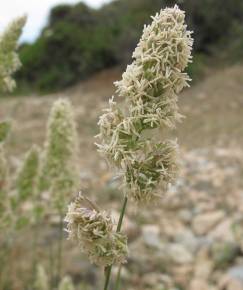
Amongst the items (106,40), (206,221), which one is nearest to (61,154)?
(206,221)

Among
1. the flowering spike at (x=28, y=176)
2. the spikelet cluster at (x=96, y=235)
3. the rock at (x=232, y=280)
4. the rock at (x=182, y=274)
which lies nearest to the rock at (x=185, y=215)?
the rock at (x=182, y=274)

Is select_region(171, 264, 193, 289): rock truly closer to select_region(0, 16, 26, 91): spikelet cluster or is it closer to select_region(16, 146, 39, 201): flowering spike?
select_region(16, 146, 39, 201): flowering spike

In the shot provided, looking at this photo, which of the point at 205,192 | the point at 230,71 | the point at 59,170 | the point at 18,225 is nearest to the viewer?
the point at 59,170

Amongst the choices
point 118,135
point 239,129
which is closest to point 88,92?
point 239,129

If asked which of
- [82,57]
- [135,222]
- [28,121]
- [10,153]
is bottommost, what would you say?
[135,222]

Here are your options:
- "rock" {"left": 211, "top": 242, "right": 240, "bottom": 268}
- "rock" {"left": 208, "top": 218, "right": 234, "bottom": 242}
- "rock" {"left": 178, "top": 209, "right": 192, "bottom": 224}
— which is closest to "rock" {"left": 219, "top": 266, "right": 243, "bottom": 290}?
"rock" {"left": 211, "top": 242, "right": 240, "bottom": 268}

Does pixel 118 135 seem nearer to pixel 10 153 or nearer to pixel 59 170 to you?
pixel 59 170

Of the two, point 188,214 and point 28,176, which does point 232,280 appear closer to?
point 188,214
